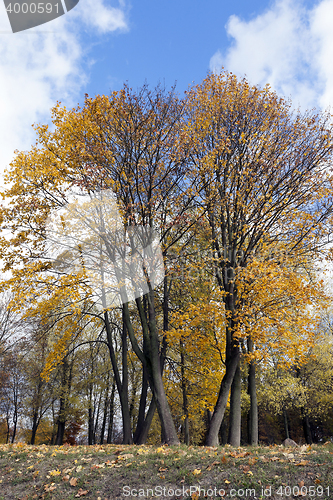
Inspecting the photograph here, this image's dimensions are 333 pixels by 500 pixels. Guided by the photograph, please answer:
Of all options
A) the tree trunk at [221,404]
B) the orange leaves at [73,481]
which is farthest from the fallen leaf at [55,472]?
the tree trunk at [221,404]

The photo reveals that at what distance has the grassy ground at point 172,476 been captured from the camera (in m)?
4.34

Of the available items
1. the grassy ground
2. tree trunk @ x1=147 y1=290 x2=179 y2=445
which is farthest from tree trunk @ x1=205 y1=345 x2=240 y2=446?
the grassy ground

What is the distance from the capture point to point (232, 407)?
1079 cm

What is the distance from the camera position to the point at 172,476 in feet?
16.6

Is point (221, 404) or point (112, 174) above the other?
point (112, 174)

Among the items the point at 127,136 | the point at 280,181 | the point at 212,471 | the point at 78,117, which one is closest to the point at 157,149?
the point at 127,136

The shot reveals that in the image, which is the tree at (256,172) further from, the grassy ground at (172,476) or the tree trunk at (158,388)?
the grassy ground at (172,476)

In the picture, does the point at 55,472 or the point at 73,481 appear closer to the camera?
the point at 73,481

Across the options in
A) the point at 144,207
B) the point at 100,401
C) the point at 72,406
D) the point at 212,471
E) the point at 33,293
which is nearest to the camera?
the point at 212,471

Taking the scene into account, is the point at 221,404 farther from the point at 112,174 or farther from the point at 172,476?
the point at 112,174

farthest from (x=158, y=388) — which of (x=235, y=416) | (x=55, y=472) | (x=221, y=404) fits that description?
(x=55, y=472)

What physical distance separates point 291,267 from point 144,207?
5.55m

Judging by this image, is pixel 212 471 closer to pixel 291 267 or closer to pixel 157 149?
pixel 291 267

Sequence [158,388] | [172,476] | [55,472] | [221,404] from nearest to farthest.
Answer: [172,476], [55,472], [158,388], [221,404]
